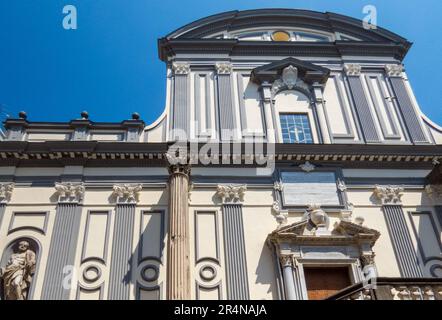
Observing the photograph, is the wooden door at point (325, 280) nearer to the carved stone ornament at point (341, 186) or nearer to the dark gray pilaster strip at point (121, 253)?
→ the carved stone ornament at point (341, 186)

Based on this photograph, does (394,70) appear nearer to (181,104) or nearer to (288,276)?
(181,104)

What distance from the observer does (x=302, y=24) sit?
20.7 metres

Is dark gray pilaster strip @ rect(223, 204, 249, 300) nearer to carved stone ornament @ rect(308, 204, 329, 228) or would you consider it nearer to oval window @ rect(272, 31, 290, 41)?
carved stone ornament @ rect(308, 204, 329, 228)

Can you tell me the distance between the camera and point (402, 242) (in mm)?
14023

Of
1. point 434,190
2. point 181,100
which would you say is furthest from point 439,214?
point 181,100

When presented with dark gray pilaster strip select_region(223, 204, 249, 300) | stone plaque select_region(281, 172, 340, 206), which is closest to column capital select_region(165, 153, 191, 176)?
dark gray pilaster strip select_region(223, 204, 249, 300)

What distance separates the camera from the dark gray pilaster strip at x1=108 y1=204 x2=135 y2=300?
12.8m

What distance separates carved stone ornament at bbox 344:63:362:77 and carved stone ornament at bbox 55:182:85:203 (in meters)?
11.5

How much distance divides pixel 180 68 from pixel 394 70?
29.0 ft

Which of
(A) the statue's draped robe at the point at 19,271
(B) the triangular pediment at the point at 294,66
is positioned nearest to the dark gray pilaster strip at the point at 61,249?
(A) the statue's draped robe at the point at 19,271

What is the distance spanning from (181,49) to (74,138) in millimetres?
6112
